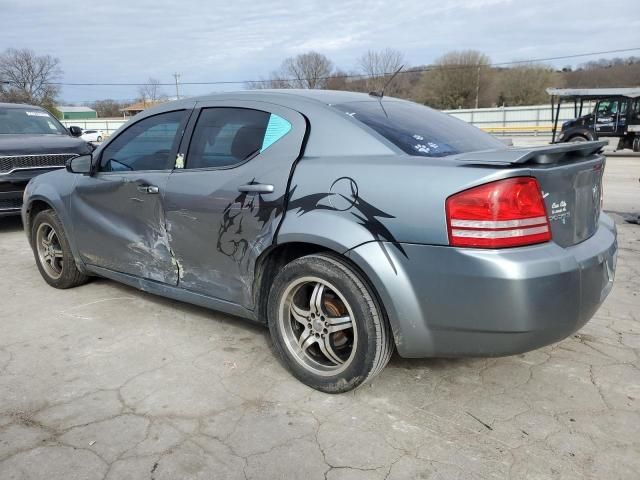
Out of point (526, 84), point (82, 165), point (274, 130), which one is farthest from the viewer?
point (526, 84)

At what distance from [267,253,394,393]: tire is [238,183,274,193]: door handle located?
17.0 inches

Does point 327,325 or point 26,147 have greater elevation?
point 26,147

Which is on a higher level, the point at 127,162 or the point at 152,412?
the point at 127,162

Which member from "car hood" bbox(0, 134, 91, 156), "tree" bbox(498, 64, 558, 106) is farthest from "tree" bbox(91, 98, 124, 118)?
"car hood" bbox(0, 134, 91, 156)

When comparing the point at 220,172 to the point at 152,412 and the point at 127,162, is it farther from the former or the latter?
the point at 152,412

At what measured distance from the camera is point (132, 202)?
373 cm

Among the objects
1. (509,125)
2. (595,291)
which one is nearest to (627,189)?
(595,291)

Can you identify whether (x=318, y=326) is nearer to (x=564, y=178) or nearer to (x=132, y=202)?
(x=564, y=178)

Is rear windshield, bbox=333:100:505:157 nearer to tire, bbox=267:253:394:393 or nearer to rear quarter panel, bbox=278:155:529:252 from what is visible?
rear quarter panel, bbox=278:155:529:252

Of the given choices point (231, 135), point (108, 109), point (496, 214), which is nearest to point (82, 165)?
point (231, 135)

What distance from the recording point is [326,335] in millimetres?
2885

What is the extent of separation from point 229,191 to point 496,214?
1.53 m

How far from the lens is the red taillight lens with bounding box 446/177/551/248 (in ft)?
7.53

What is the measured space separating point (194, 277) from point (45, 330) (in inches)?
51.0
